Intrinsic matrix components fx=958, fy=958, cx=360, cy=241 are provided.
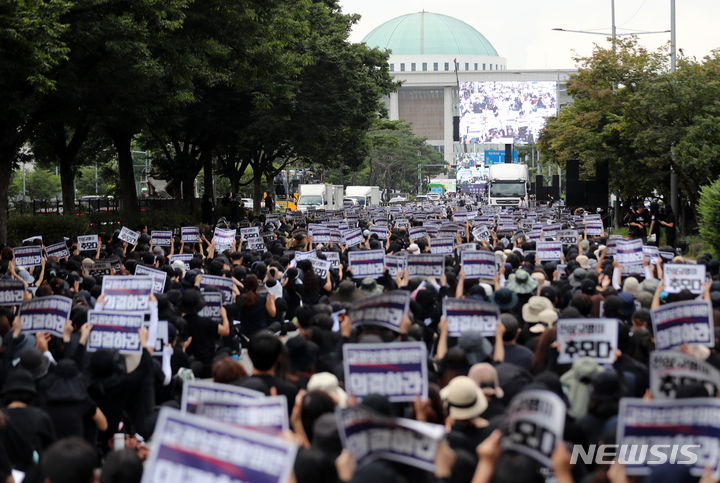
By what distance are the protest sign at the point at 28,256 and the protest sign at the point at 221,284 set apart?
508cm

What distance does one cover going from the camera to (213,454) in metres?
3.98

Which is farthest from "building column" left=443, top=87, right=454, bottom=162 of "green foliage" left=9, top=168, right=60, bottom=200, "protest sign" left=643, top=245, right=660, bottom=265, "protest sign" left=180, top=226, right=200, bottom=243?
"protest sign" left=643, top=245, right=660, bottom=265

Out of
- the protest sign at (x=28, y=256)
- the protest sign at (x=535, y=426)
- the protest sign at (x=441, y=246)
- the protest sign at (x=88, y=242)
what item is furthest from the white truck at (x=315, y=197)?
the protest sign at (x=535, y=426)

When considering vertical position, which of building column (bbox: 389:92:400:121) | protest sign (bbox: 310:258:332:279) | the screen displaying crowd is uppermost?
building column (bbox: 389:92:400:121)

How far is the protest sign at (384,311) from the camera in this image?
29.0 ft

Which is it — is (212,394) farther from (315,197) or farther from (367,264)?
(315,197)

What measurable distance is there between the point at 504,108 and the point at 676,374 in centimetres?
11167

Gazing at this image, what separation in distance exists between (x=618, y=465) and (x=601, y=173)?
96.5ft

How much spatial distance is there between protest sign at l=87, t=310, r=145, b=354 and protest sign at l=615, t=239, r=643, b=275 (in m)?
8.16

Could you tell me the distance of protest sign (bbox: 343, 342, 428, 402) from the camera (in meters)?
6.36

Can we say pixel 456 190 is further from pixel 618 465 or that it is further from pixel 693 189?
pixel 618 465

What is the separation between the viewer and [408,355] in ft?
20.9

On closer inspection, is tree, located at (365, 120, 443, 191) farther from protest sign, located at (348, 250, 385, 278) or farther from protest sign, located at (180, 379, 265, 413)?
protest sign, located at (180, 379, 265, 413)

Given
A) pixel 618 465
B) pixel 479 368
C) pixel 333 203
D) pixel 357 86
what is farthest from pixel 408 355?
pixel 333 203
